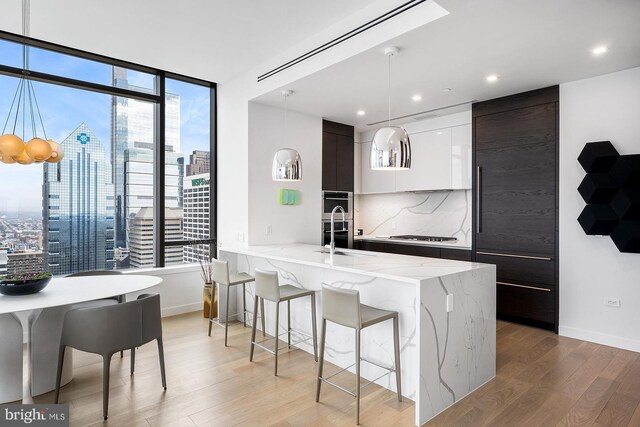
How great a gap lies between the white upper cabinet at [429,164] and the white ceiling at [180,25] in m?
2.45

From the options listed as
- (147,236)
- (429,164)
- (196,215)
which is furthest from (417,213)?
(147,236)

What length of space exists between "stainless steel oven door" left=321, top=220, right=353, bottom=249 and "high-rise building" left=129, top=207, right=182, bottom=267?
198 centimetres

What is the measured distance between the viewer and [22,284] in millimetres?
2545

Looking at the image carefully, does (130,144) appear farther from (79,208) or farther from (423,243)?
(423,243)

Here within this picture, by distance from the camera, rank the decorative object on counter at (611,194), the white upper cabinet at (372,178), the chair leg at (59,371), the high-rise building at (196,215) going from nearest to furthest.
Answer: the chair leg at (59,371) < the decorative object on counter at (611,194) < the high-rise building at (196,215) < the white upper cabinet at (372,178)

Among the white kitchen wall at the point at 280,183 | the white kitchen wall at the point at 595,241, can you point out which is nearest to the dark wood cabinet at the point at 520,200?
the white kitchen wall at the point at 595,241

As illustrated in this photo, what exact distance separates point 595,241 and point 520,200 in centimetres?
81

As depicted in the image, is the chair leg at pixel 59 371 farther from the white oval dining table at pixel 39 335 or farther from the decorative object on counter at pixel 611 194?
the decorative object on counter at pixel 611 194

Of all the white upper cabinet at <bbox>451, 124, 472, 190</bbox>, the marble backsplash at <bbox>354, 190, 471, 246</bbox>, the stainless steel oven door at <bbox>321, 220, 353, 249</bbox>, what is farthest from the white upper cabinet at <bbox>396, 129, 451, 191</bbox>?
the stainless steel oven door at <bbox>321, 220, 353, 249</bbox>

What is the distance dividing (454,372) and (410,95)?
2973mm

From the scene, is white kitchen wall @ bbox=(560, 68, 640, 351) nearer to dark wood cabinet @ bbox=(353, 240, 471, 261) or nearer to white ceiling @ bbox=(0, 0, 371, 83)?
dark wood cabinet @ bbox=(353, 240, 471, 261)

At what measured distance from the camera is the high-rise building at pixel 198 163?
16.4 feet

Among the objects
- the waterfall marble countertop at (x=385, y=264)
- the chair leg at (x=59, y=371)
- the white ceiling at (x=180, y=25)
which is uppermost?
the white ceiling at (x=180, y=25)

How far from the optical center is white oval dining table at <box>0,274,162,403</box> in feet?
8.31
